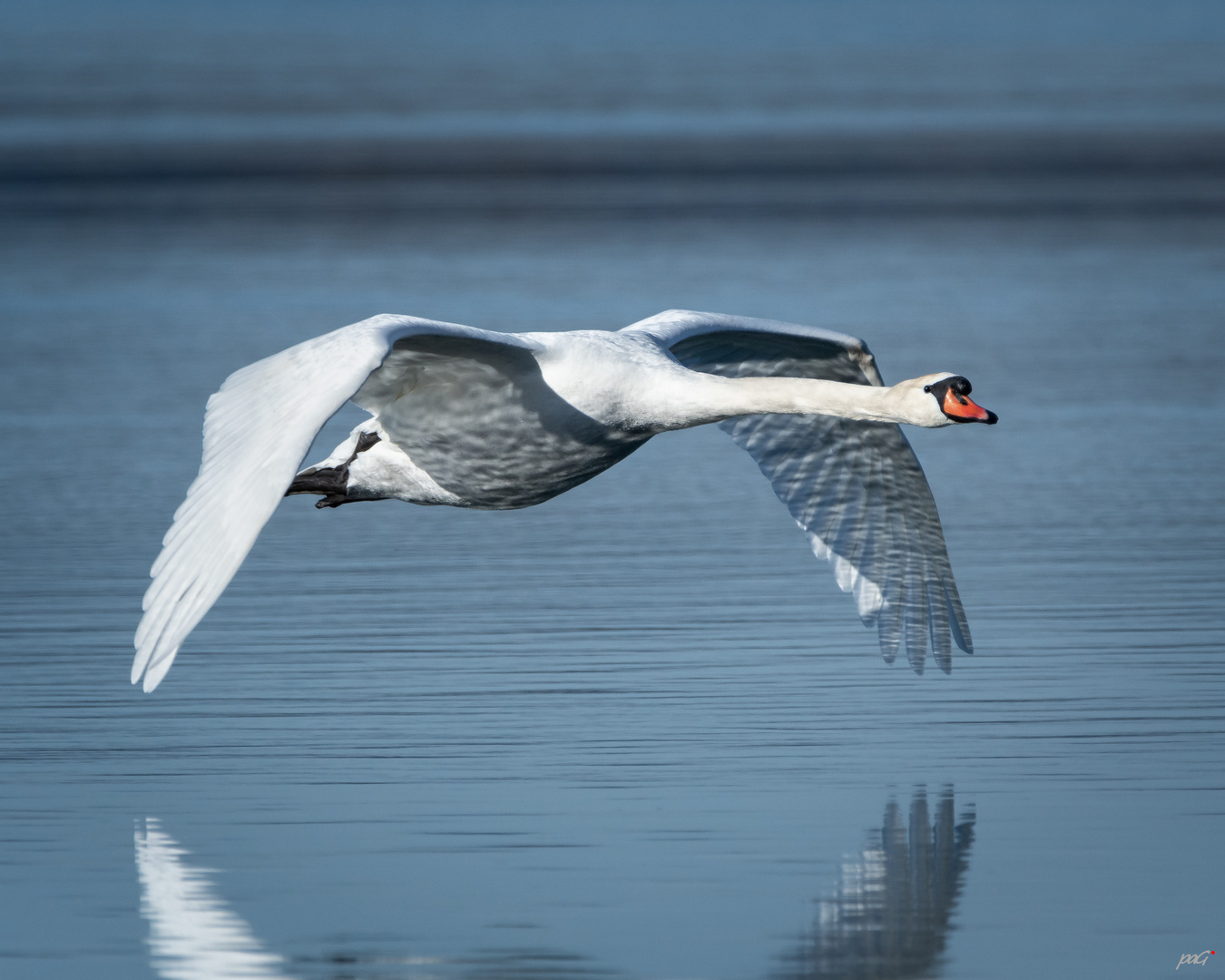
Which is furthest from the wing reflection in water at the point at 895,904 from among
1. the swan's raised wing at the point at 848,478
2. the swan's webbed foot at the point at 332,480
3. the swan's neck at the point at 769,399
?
the swan's webbed foot at the point at 332,480

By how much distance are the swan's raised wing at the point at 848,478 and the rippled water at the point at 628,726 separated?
341 millimetres

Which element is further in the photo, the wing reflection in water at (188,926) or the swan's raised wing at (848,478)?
the swan's raised wing at (848,478)

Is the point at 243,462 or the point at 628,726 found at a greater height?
the point at 243,462

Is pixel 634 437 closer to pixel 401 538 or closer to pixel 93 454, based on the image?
pixel 401 538

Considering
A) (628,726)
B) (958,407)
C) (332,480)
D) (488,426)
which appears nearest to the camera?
(958,407)

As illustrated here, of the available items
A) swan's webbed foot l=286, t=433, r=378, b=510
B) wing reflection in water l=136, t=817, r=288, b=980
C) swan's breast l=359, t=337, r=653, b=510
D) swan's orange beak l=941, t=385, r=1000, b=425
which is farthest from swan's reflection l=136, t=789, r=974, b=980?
swan's webbed foot l=286, t=433, r=378, b=510

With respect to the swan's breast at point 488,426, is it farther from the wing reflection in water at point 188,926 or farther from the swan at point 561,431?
the wing reflection in water at point 188,926

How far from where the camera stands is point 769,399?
10289 millimetres

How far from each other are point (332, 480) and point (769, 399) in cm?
216

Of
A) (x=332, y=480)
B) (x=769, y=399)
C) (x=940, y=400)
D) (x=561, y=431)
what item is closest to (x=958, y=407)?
(x=940, y=400)

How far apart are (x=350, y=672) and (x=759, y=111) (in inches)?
2225

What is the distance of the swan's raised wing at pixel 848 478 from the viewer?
11.5m

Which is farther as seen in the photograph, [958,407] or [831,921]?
[958,407]

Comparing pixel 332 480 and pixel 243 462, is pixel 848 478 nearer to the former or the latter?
pixel 332 480
